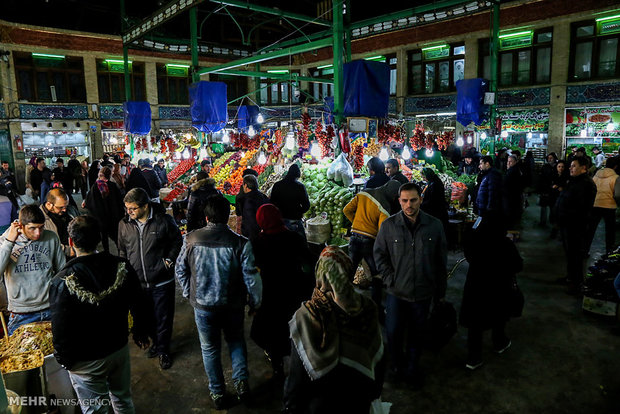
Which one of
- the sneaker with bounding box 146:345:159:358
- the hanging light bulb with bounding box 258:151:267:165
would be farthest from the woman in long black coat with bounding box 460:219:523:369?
the hanging light bulb with bounding box 258:151:267:165

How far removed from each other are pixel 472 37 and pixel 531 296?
1638 cm

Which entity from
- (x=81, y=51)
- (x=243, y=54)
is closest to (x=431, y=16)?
(x=243, y=54)

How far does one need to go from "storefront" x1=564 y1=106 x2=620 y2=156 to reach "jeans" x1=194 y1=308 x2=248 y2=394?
58.6 ft

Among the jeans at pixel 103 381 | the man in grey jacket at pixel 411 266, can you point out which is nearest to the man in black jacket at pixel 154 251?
the jeans at pixel 103 381

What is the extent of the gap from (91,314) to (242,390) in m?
1.72

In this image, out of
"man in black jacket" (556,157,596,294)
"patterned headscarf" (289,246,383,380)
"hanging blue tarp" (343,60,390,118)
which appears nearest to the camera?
"patterned headscarf" (289,246,383,380)

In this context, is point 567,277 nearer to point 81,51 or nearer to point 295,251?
point 295,251

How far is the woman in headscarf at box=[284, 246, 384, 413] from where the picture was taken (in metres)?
2.00

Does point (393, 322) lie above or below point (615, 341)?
above

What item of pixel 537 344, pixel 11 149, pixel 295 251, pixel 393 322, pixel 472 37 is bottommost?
pixel 537 344

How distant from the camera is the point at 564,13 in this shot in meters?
16.2

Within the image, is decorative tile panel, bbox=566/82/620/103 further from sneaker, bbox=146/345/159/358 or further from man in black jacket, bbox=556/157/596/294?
sneaker, bbox=146/345/159/358

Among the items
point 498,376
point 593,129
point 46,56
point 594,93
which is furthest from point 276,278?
point 46,56

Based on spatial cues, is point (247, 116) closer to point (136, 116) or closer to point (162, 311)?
point (136, 116)
